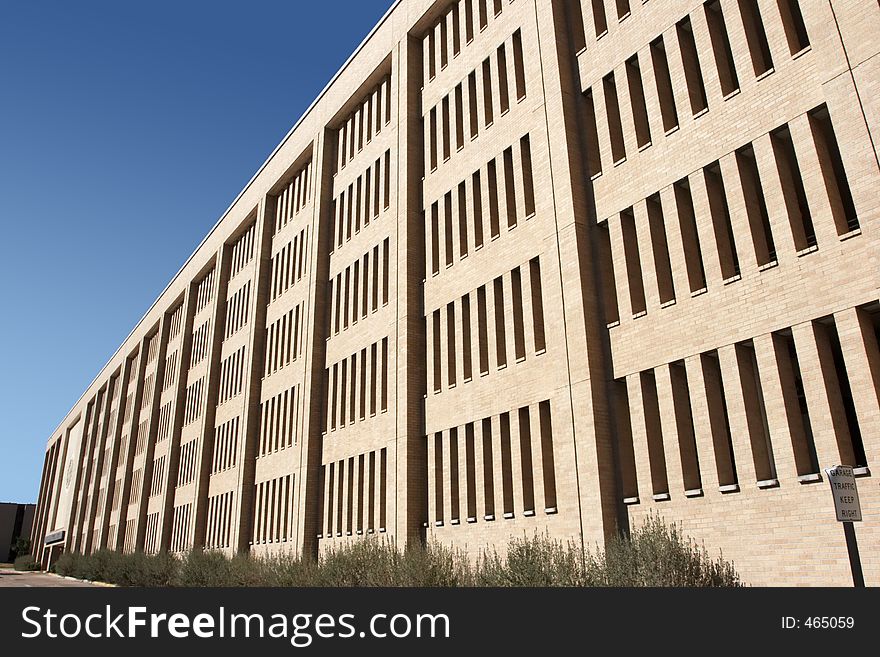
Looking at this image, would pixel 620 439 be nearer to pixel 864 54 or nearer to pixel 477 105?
pixel 864 54

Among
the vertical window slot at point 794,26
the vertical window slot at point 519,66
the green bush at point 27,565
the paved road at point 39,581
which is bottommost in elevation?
the paved road at point 39,581

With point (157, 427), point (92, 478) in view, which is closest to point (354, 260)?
point (157, 427)

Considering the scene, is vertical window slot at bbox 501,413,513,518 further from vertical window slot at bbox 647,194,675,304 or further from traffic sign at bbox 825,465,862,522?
traffic sign at bbox 825,465,862,522

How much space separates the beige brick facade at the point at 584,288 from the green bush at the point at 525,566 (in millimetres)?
586

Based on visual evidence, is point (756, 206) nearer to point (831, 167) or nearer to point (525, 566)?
point (831, 167)

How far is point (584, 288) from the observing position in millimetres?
18797

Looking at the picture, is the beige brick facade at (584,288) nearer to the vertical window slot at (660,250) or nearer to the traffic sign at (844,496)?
the vertical window slot at (660,250)

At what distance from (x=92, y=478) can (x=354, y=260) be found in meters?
55.4

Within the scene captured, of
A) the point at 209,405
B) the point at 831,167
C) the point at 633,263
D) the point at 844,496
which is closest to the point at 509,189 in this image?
the point at 633,263

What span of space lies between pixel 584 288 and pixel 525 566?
7257mm

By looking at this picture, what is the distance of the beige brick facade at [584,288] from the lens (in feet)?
46.1

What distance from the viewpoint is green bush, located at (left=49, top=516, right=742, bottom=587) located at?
1448cm

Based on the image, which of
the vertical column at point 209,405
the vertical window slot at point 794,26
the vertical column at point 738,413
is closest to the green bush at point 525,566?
the vertical column at point 738,413

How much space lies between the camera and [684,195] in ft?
58.1
